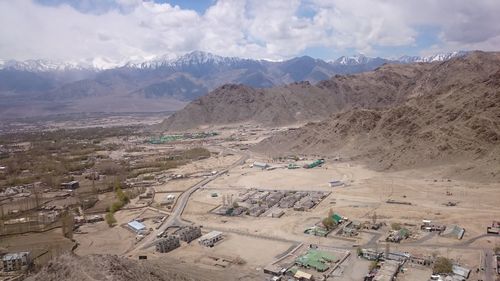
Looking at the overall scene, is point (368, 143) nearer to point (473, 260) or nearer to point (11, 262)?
point (473, 260)

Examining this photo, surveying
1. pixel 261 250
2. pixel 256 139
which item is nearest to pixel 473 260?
pixel 261 250

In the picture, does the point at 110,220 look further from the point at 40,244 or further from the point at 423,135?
the point at 423,135

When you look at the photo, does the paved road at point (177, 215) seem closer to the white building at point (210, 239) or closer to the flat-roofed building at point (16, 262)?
the white building at point (210, 239)

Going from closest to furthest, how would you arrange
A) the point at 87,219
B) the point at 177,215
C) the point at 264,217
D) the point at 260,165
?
the point at 264,217, the point at 87,219, the point at 177,215, the point at 260,165

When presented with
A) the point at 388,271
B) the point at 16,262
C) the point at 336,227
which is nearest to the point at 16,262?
the point at 16,262

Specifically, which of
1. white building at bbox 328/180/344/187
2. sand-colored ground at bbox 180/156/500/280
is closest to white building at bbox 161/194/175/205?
sand-colored ground at bbox 180/156/500/280
